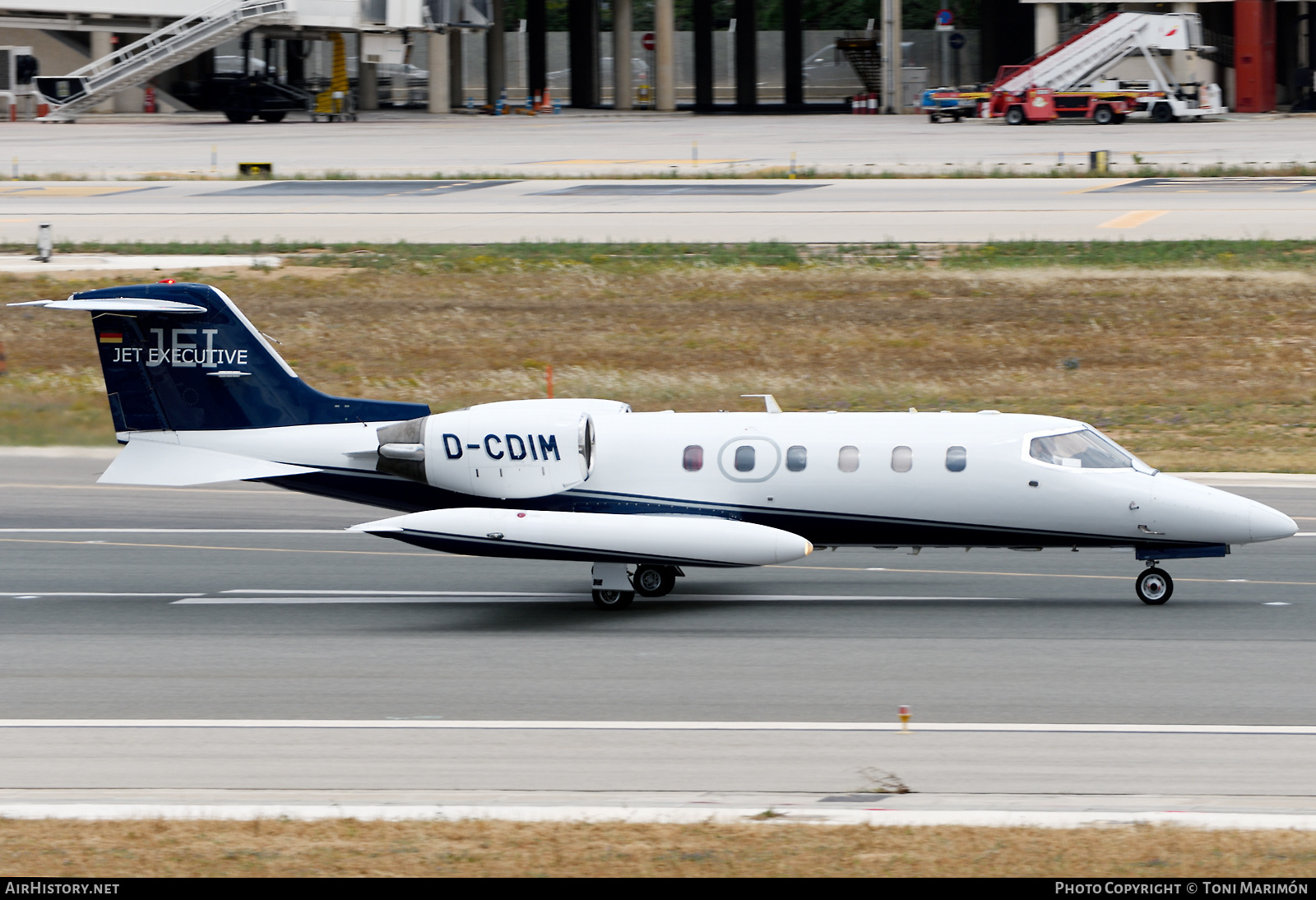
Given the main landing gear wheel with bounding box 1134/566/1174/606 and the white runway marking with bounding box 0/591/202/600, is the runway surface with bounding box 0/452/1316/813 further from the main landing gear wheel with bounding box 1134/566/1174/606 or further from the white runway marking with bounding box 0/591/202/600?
the main landing gear wheel with bounding box 1134/566/1174/606

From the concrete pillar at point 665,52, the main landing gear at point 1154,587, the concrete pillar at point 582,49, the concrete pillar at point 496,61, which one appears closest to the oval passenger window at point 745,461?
the main landing gear at point 1154,587

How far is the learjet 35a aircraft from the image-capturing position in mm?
18828

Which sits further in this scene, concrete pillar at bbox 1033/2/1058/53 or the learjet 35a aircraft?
concrete pillar at bbox 1033/2/1058/53

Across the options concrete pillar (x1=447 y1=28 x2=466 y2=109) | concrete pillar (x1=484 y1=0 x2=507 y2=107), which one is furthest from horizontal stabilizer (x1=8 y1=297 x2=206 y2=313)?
concrete pillar (x1=447 y1=28 x2=466 y2=109)

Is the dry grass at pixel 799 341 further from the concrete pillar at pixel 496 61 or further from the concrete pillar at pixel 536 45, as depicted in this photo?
the concrete pillar at pixel 536 45

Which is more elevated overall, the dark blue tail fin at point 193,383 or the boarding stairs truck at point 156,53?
the boarding stairs truck at point 156,53

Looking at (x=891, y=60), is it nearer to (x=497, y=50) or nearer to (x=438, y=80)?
(x=438, y=80)

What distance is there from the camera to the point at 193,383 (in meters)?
20.6

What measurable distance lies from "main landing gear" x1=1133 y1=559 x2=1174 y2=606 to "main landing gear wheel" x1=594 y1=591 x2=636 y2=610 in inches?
235

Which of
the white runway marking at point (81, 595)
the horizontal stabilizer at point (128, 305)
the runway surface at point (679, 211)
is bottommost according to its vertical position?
the white runway marking at point (81, 595)

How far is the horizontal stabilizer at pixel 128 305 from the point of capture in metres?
19.8

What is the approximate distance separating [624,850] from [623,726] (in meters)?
3.83

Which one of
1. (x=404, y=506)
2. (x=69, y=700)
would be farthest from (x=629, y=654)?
(x=69, y=700)

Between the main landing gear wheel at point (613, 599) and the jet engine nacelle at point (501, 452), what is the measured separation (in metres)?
1.34
